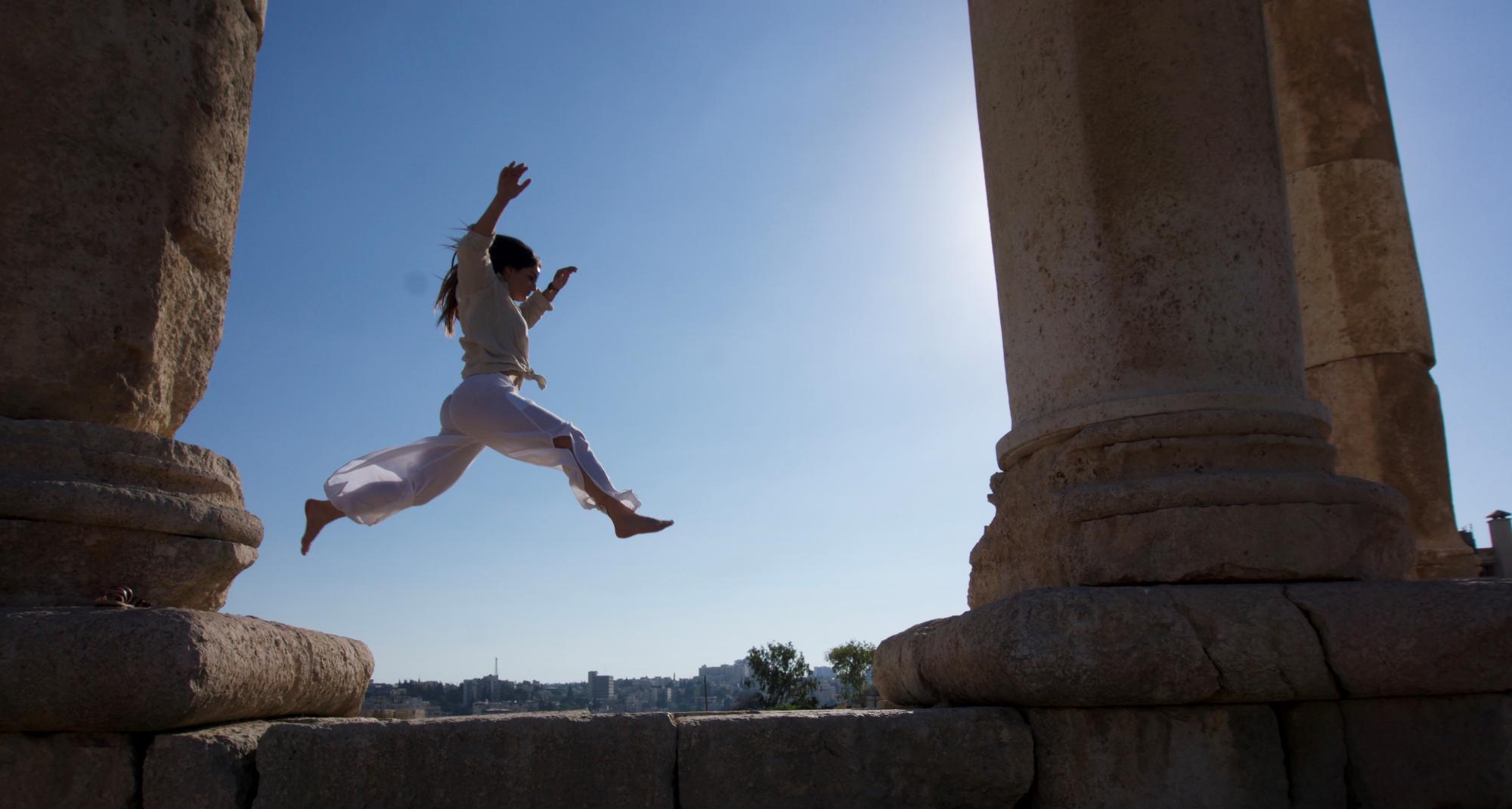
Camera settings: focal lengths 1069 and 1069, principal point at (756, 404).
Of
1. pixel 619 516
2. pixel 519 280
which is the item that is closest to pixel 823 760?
pixel 619 516

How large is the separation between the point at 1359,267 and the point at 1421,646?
5.15 m

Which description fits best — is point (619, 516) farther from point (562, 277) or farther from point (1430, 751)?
point (1430, 751)

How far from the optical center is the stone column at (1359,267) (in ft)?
24.6

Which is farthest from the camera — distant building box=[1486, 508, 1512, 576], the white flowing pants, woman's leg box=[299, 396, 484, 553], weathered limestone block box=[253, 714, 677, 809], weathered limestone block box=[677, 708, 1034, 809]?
distant building box=[1486, 508, 1512, 576]

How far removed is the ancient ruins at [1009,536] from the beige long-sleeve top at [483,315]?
100 centimetres

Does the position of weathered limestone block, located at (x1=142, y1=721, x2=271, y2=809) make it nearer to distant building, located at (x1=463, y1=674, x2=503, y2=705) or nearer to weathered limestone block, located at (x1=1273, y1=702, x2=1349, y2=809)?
weathered limestone block, located at (x1=1273, y1=702, x2=1349, y2=809)

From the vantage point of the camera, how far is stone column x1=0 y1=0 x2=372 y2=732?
309 centimetres

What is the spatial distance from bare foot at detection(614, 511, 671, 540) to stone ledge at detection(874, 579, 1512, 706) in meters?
1.74

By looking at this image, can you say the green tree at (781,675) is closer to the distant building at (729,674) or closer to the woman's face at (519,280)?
the distant building at (729,674)

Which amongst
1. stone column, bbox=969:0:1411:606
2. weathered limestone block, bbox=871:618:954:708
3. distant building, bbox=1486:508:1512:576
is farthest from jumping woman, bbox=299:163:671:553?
distant building, bbox=1486:508:1512:576

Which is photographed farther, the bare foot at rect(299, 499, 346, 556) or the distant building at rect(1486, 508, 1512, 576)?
the distant building at rect(1486, 508, 1512, 576)

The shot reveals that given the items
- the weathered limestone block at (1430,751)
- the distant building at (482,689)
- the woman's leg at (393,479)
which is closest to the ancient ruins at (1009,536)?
the weathered limestone block at (1430,751)

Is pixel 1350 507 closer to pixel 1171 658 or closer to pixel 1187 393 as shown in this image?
pixel 1187 393

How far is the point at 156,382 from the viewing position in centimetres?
407
